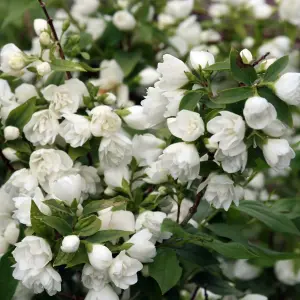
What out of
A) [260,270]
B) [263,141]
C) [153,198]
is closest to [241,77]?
[263,141]

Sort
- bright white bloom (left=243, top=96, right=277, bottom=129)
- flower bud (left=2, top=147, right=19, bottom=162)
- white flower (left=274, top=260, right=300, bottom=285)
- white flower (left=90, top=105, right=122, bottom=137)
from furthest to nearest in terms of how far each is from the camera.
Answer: white flower (left=274, top=260, right=300, bottom=285) → flower bud (left=2, top=147, right=19, bottom=162) → white flower (left=90, top=105, right=122, bottom=137) → bright white bloom (left=243, top=96, right=277, bottom=129)

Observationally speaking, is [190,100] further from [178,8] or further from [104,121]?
[178,8]

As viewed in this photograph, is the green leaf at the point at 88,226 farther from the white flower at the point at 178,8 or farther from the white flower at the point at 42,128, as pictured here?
the white flower at the point at 178,8

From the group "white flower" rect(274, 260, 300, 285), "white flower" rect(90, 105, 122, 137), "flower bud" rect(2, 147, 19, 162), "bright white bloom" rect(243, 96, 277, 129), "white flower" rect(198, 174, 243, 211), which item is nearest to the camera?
"bright white bloom" rect(243, 96, 277, 129)

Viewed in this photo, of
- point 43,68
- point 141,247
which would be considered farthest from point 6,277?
point 43,68

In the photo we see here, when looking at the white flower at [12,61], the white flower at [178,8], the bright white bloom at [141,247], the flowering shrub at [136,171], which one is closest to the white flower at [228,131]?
the flowering shrub at [136,171]

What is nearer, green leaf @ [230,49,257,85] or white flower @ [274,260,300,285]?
green leaf @ [230,49,257,85]

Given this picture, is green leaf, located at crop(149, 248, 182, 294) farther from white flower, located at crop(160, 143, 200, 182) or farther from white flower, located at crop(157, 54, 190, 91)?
white flower, located at crop(157, 54, 190, 91)

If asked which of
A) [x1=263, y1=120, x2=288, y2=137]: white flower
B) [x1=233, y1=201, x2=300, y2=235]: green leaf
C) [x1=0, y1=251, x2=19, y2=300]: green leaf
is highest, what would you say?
[x1=263, y1=120, x2=288, y2=137]: white flower

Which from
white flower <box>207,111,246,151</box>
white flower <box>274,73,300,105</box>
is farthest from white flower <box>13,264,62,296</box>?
white flower <box>274,73,300,105</box>
